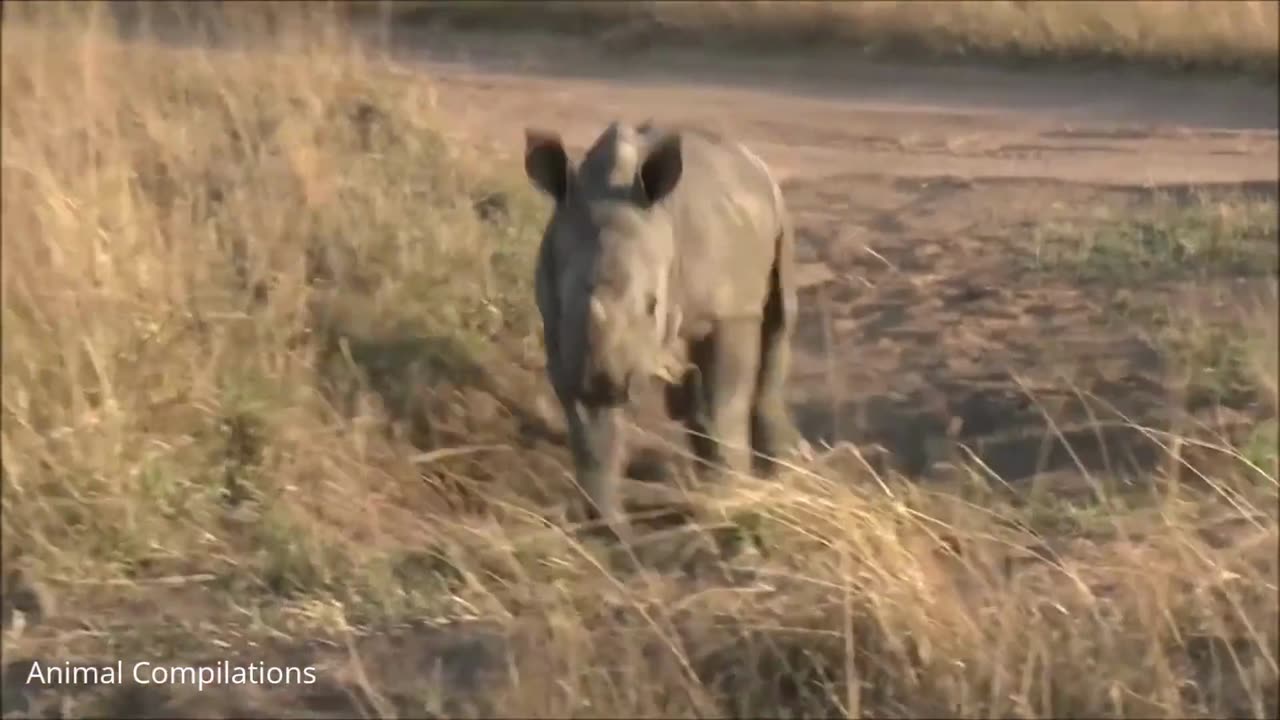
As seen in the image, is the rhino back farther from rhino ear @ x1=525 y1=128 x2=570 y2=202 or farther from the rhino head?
rhino ear @ x1=525 y1=128 x2=570 y2=202

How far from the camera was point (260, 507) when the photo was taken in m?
3.39

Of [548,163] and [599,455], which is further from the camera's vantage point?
[599,455]

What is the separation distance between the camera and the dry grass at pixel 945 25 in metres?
9.94

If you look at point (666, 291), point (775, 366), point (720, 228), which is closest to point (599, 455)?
point (666, 291)

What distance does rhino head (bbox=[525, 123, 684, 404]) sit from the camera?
3.05 m

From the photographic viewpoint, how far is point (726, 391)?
144 inches

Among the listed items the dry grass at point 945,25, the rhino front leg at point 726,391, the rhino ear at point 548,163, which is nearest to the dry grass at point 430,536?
the rhino front leg at point 726,391

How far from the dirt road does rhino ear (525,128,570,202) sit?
1.11m

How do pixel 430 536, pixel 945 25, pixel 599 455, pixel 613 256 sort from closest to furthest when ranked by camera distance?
1. pixel 613 256
2. pixel 430 536
3. pixel 599 455
4. pixel 945 25

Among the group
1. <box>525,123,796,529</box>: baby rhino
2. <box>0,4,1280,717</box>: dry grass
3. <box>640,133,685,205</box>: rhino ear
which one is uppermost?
<box>640,133,685,205</box>: rhino ear

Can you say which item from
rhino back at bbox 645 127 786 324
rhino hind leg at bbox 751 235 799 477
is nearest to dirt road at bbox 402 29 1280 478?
rhino hind leg at bbox 751 235 799 477

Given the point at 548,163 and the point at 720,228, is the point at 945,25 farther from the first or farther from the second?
the point at 548,163

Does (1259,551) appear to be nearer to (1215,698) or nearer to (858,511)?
(1215,698)

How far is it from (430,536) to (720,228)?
3.29 ft
